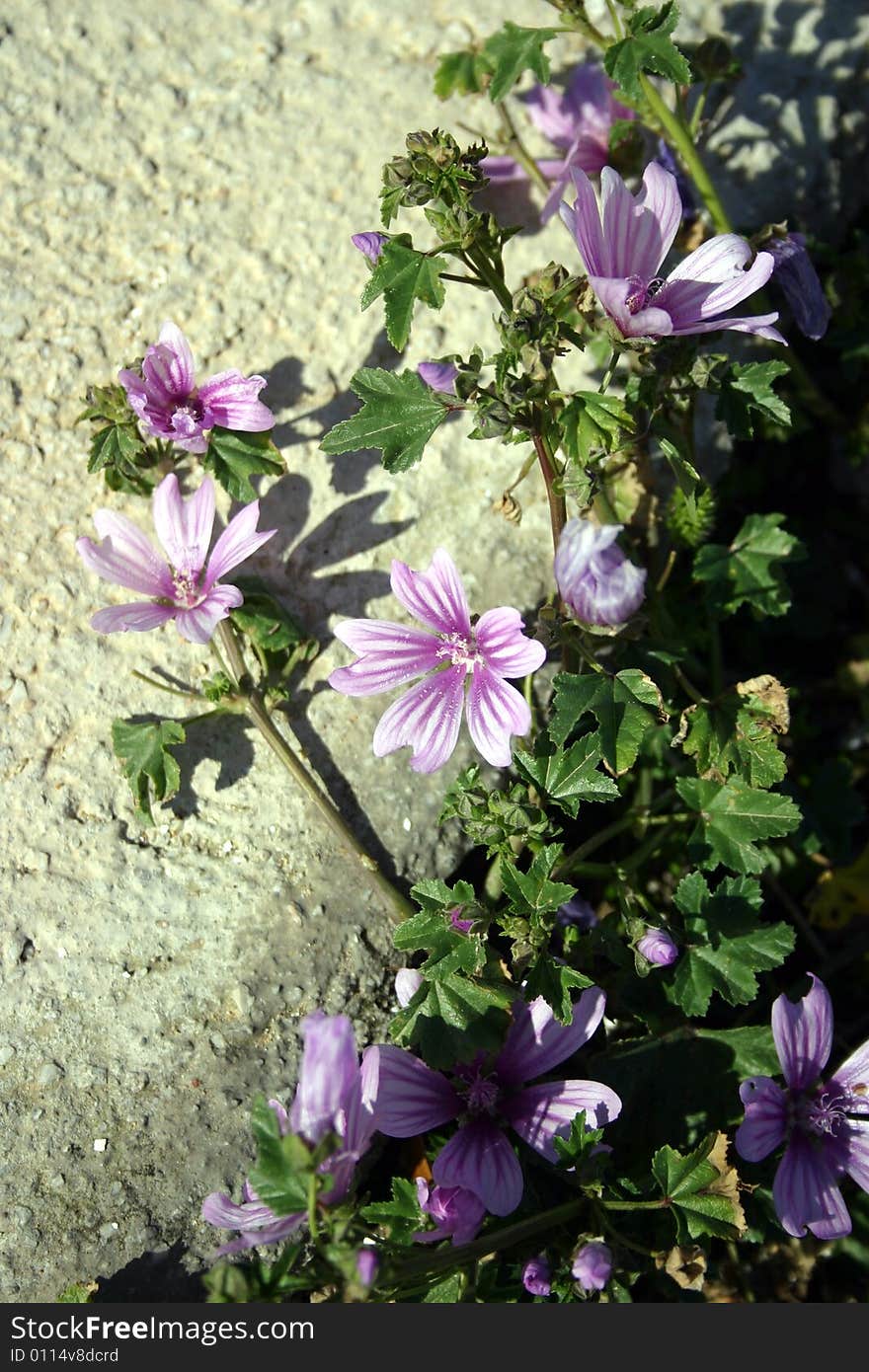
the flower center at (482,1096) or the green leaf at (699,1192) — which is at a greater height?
the flower center at (482,1096)

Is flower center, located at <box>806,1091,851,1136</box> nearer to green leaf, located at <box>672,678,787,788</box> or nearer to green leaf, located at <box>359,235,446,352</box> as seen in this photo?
green leaf, located at <box>672,678,787,788</box>

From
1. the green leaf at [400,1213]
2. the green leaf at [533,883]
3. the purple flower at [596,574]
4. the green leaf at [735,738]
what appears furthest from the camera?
the green leaf at [735,738]

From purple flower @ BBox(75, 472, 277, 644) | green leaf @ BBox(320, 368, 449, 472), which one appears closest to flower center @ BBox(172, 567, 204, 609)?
purple flower @ BBox(75, 472, 277, 644)

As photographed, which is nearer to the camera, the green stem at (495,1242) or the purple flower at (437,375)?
the green stem at (495,1242)

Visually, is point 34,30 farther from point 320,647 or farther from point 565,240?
point 320,647

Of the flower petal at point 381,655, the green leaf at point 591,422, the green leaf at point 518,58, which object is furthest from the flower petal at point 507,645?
the green leaf at point 518,58

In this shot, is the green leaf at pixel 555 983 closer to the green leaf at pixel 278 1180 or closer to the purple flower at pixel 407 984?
the purple flower at pixel 407 984

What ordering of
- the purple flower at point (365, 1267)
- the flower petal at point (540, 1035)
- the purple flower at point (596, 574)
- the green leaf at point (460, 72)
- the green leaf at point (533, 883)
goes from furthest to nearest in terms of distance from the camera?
the green leaf at point (460, 72), the flower petal at point (540, 1035), the green leaf at point (533, 883), the purple flower at point (596, 574), the purple flower at point (365, 1267)
